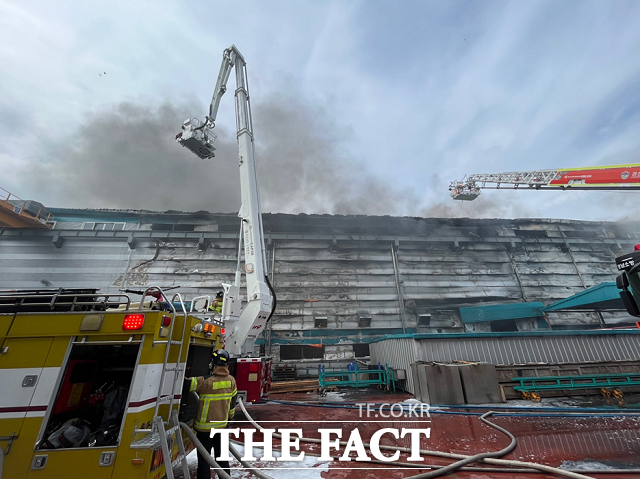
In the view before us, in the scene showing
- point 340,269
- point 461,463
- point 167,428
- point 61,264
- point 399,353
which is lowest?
point 461,463

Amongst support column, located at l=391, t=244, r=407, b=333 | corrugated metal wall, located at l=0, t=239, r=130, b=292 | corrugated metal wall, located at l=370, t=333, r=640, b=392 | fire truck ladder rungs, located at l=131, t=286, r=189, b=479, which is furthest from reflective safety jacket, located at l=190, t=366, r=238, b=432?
corrugated metal wall, located at l=0, t=239, r=130, b=292

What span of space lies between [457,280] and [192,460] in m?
21.5

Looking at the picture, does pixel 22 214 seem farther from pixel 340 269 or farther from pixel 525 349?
pixel 525 349

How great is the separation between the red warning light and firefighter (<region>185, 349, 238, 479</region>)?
125cm

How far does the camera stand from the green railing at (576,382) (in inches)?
413

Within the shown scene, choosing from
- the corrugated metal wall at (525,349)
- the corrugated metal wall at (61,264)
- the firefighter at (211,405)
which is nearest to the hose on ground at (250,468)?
the firefighter at (211,405)

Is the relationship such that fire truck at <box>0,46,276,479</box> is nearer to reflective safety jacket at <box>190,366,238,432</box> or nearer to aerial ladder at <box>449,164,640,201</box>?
reflective safety jacket at <box>190,366,238,432</box>

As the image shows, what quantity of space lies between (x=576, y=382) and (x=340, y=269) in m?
13.8

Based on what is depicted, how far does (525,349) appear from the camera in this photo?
12453 millimetres

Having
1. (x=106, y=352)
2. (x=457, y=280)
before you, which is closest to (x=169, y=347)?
(x=106, y=352)

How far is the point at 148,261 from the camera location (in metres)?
20.6

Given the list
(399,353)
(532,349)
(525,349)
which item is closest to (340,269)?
(399,353)

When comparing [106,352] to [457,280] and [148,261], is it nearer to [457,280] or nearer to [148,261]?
[148,261]

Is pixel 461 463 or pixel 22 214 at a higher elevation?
pixel 22 214
